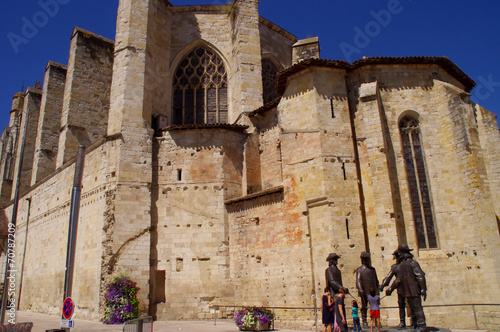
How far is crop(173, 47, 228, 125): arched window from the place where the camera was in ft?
59.7

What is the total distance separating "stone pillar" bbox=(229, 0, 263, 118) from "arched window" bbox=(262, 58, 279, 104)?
177 centimetres

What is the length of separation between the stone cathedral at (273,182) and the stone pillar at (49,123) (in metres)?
3.73

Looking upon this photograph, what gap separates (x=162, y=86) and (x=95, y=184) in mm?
5125

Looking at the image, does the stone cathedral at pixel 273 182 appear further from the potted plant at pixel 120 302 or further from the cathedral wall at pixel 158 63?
the potted plant at pixel 120 302

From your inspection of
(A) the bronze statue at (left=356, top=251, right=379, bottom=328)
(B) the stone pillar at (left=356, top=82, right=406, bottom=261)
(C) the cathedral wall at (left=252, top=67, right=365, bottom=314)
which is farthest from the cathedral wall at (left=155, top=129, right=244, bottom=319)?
(A) the bronze statue at (left=356, top=251, right=379, bottom=328)

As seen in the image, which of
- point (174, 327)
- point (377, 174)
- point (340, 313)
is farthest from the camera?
point (377, 174)

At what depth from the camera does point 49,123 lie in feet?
72.4

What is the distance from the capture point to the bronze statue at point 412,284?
7.29 m

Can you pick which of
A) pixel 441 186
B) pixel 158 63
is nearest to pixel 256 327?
pixel 441 186

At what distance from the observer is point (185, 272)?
14.3 meters

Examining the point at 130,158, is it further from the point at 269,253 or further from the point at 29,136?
the point at 29,136

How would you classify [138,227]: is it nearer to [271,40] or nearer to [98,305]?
→ [98,305]

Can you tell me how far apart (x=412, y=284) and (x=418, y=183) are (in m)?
6.21

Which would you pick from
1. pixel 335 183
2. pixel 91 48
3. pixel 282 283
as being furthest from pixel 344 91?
pixel 91 48
